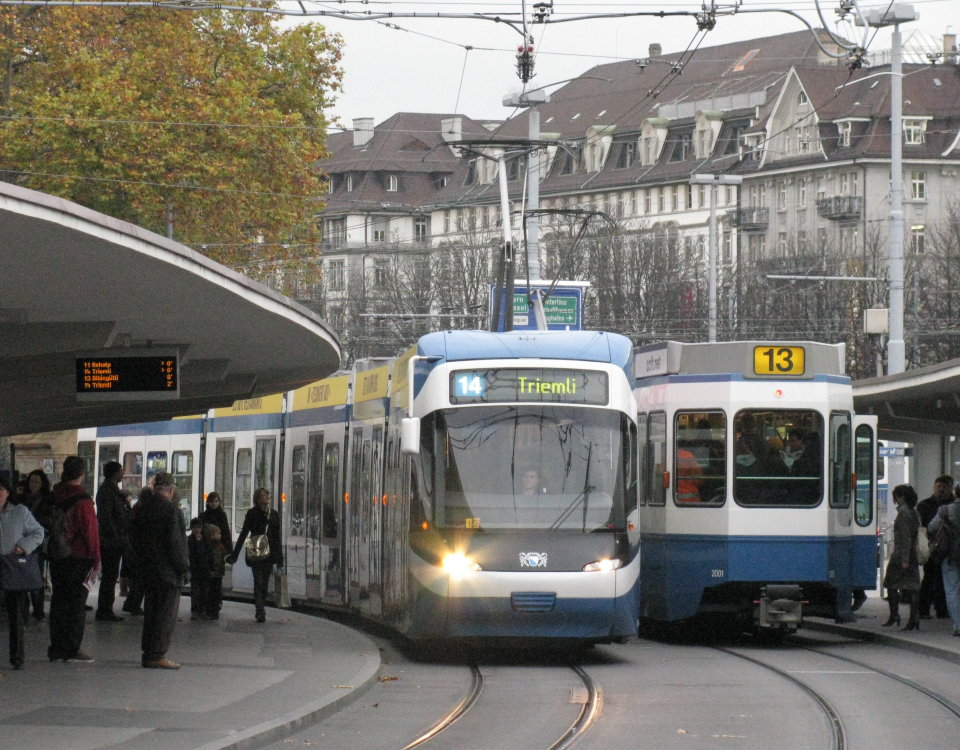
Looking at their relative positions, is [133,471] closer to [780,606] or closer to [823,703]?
[780,606]

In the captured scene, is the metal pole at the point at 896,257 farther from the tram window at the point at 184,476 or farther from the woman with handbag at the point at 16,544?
the woman with handbag at the point at 16,544

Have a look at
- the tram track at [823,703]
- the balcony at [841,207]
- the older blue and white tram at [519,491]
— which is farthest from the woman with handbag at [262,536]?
the balcony at [841,207]

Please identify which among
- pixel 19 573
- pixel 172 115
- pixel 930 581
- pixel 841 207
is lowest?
pixel 930 581

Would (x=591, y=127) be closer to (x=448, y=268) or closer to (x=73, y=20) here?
(x=448, y=268)

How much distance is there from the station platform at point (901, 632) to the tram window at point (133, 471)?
12.6 meters

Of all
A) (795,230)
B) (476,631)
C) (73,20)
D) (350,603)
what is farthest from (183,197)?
(795,230)

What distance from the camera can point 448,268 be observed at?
78.6m

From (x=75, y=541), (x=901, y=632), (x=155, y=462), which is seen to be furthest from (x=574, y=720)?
(x=155, y=462)

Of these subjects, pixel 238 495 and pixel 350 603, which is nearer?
pixel 350 603

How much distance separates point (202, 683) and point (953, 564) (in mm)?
8330

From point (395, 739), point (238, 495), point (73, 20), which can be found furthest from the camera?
point (73, 20)

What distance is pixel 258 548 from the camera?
891 inches

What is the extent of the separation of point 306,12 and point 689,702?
27.2ft

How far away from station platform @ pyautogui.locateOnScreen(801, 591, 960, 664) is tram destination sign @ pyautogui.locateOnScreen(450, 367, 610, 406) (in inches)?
158
